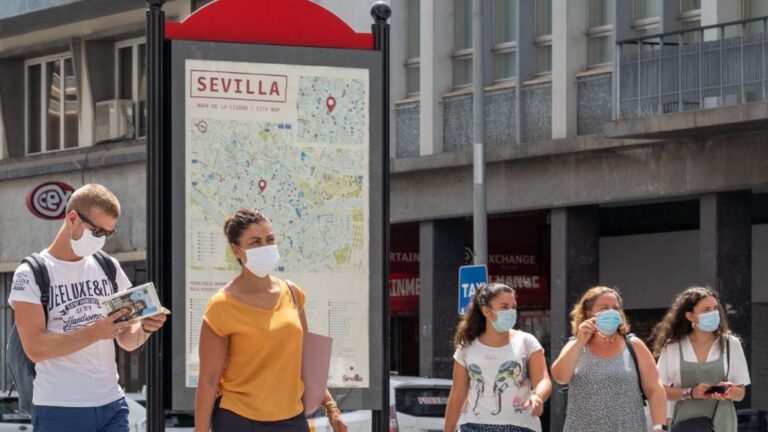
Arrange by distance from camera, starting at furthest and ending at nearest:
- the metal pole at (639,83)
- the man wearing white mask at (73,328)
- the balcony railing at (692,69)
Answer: the metal pole at (639,83), the balcony railing at (692,69), the man wearing white mask at (73,328)

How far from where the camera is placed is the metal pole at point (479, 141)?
26.7 m

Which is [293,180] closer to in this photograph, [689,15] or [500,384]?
[500,384]

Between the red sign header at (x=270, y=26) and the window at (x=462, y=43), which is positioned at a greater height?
the window at (x=462, y=43)

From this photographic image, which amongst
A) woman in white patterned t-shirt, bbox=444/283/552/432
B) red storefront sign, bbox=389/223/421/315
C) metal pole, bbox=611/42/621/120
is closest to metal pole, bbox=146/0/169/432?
woman in white patterned t-shirt, bbox=444/283/552/432

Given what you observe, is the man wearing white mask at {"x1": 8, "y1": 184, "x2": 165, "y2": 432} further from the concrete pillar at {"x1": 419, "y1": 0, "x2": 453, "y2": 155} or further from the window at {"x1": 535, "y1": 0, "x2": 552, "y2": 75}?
the concrete pillar at {"x1": 419, "y1": 0, "x2": 453, "y2": 155}

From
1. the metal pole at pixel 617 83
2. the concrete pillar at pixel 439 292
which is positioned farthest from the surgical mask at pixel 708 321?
the concrete pillar at pixel 439 292

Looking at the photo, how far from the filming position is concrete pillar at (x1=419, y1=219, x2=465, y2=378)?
3145 cm

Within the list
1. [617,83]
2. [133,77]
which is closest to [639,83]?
[617,83]

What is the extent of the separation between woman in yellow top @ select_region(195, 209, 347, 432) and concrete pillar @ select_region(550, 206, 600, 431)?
2081 cm

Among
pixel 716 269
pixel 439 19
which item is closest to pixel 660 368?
pixel 716 269

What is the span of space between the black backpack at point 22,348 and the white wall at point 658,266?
20.1m

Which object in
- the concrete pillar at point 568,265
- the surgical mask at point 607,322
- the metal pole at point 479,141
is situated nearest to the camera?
the surgical mask at point 607,322

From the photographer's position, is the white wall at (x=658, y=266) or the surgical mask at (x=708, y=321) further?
the white wall at (x=658, y=266)

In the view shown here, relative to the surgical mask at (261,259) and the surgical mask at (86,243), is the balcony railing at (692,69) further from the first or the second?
the surgical mask at (86,243)
